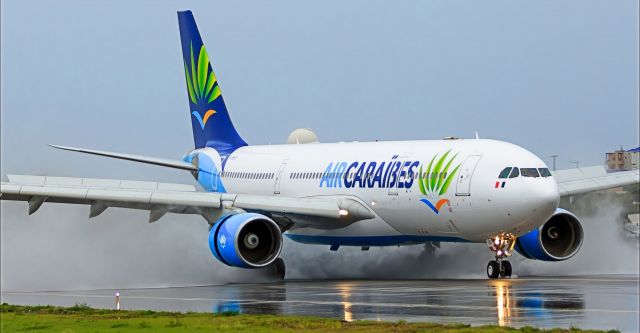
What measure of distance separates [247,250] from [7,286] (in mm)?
6903

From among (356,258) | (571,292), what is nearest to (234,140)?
(356,258)

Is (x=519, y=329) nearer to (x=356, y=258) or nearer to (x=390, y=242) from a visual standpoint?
(x=390, y=242)

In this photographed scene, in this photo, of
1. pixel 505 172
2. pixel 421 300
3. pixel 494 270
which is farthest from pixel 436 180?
pixel 421 300

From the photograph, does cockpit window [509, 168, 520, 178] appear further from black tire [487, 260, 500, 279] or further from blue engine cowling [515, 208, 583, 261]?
blue engine cowling [515, 208, 583, 261]

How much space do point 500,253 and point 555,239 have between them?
3.25 m

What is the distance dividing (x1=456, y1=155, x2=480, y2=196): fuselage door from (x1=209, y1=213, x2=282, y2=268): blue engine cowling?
5.30 meters

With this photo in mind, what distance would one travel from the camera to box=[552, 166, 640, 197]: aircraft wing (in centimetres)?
3984

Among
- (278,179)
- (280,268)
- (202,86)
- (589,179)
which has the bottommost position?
(280,268)

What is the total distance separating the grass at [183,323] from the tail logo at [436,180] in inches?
478

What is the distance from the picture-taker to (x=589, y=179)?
134ft

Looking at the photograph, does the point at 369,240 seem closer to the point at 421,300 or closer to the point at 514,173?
the point at 514,173

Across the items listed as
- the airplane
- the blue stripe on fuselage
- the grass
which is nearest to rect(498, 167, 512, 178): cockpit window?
the airplane

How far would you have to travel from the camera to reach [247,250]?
120 ft

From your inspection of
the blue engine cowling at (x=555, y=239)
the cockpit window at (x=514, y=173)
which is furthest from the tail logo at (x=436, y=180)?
the blue engine cowling at (x=555, y=239)
